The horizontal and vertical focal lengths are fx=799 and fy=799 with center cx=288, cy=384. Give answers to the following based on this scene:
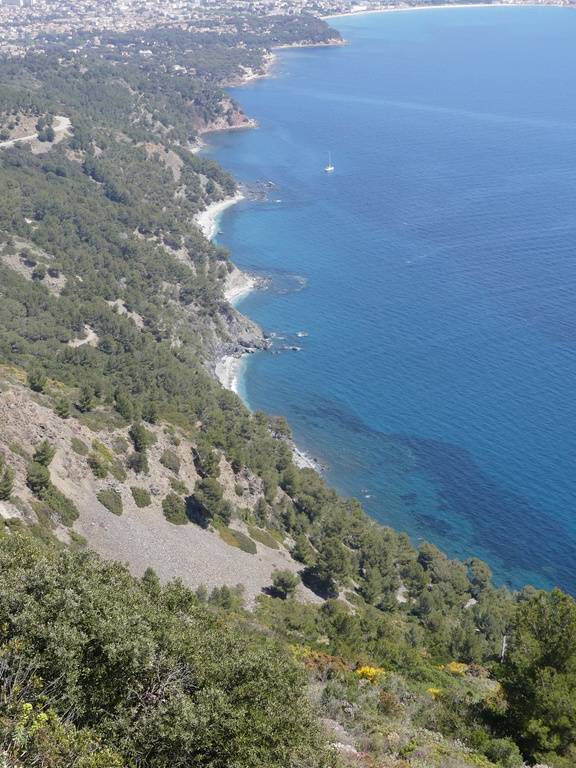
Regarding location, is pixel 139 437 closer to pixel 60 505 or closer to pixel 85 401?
pixel 85 401

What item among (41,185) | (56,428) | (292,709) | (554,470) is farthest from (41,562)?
(41,185)

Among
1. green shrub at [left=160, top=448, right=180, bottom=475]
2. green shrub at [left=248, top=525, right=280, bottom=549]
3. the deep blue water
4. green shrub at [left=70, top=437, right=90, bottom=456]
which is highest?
the deep blue water

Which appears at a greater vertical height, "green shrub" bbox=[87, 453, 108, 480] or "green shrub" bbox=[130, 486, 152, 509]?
"green shrub" bbox=[87, 453, 108, 480]

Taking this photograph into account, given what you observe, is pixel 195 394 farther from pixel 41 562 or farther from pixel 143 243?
pixel 41 562

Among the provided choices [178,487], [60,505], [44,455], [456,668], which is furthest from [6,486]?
[456,668]

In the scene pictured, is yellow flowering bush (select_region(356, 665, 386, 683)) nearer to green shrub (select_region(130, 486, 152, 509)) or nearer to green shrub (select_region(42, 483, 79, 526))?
green shrub (select_region(42, 483, 79, 526))

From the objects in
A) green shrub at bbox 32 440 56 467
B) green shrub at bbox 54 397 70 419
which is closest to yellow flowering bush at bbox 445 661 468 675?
green shrub at bbox 32 440 56 467
